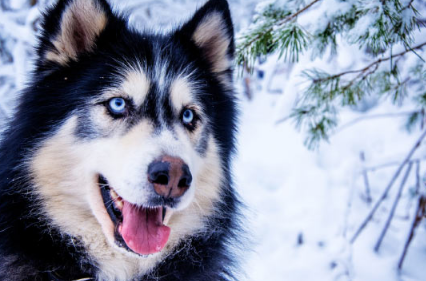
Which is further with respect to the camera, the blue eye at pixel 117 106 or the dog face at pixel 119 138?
the blue eye at pixel 117 106

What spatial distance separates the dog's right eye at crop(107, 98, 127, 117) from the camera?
175 cm

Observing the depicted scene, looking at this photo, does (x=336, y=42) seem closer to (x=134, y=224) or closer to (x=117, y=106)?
(x=117, y=106)

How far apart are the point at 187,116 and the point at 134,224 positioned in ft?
2.19

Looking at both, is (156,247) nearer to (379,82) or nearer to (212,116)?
(212,116)

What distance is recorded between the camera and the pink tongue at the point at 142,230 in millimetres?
1566

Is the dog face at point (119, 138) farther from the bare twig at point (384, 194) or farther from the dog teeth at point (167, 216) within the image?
the bare twig at point (384, 194)

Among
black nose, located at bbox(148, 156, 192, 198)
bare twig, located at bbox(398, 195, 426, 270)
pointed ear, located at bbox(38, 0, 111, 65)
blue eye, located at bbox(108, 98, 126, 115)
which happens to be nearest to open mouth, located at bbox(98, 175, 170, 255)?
black nose, located at bbox(148, 156, 192, 198)


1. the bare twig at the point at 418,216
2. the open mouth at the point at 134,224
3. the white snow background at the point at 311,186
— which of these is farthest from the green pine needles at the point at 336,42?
the open mouth at the point at 134,224

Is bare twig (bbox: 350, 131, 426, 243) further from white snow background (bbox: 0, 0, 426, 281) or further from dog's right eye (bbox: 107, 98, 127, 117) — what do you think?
dog's right eye (bbox: 107, 98, 127, 117)

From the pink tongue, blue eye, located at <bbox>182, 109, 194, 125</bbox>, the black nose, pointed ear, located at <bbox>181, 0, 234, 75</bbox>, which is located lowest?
the pink tongue

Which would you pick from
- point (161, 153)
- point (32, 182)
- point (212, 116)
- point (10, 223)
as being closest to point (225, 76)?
point (212, 116)

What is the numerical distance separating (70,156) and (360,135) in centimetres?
450

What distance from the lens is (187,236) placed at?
1.92m

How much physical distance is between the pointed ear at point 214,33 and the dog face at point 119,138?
13 millimetres
